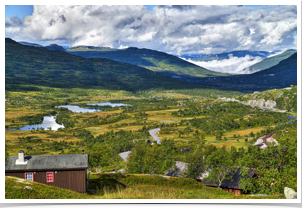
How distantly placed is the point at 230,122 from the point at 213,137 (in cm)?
3462

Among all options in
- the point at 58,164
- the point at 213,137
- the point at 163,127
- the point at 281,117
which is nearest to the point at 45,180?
the point at 58,164

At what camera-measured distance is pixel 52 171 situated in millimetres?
28875

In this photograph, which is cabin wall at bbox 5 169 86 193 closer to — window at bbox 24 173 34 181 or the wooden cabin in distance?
the wooden cabin in distance

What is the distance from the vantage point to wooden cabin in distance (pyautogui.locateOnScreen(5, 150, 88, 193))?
93.6 ft

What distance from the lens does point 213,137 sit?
469 ft

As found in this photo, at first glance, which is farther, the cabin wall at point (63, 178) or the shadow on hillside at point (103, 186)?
the cabin wall at point (63, 178)

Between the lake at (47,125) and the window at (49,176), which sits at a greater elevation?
the window at (49,176)

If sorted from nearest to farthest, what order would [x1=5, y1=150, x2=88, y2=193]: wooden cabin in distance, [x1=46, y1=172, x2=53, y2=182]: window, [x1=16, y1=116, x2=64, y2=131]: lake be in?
[x1=5, y1=150, x2=88, y2=193]: wooden cabin in distance < [x1=46, y1=172, x2=53, y2=182]: window < [x1=16, y1=116, x2=64, y2=131]: lake

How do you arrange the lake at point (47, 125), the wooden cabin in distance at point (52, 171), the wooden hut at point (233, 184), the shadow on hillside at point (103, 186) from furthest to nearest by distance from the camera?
the lake at point (47, 125)
the wooden hut at point (233, 184)
the wooden cabin in distance at point (52, 171)
the shadow on hillside at point (103, 186)

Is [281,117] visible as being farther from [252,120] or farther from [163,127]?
[163,127]

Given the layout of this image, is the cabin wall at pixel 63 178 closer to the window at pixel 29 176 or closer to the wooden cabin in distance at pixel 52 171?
the wooden cabin in distance at pixel 52 171

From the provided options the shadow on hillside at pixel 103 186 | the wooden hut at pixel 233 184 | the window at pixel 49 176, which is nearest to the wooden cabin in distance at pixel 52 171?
the window at pixel 49 176

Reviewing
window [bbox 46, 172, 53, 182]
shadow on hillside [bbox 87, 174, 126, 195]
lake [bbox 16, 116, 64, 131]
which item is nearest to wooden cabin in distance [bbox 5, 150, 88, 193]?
window [bbox 46, 172, 53, 182]

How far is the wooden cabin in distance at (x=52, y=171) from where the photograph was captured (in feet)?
93.6
